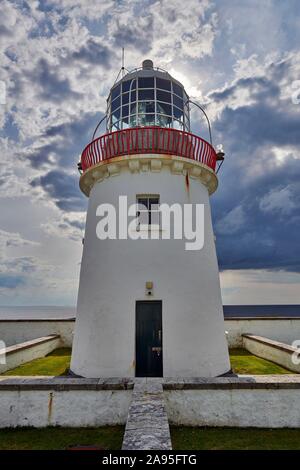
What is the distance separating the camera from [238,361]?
11336mm

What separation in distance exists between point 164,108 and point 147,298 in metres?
6.41

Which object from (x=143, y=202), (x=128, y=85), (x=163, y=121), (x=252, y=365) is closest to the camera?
(x=143, y=202)

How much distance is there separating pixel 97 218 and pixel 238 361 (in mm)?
7867

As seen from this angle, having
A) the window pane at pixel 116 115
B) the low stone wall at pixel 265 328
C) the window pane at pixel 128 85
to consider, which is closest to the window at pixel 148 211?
the window pane at pixel 116 115

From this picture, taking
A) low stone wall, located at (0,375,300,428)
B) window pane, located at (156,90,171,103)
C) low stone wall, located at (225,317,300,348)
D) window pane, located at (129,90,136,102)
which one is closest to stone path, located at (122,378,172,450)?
low stone wall, located at (0,375,300,428)

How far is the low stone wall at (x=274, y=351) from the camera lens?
33.6ft

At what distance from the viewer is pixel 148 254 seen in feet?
27.2

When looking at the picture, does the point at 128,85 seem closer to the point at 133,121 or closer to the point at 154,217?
the point at 133,121

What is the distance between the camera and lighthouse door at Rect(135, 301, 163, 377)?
7.87m

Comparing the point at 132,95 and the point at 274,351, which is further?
the point at 274,351

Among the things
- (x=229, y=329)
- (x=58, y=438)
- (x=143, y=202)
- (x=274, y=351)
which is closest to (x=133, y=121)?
(x=143, y=202)

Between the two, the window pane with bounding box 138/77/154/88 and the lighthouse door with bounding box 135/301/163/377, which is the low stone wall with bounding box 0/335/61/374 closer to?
the lighthouse door with bounding box 135/301/163/377

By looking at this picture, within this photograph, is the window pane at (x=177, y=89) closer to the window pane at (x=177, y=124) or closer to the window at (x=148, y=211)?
the window pane at (x=177, y=124)
